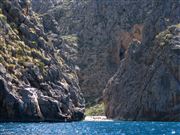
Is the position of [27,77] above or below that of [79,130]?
above

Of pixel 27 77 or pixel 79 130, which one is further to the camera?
pixel 27 77

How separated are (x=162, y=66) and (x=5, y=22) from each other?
207 feet

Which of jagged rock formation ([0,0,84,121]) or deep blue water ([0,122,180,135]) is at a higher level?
jagged rock formation ([0,0,84,121])

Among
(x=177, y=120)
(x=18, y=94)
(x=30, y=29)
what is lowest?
(x=177, y=120)

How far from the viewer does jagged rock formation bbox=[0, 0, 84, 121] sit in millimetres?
157250

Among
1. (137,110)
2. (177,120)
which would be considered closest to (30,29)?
(137,110)

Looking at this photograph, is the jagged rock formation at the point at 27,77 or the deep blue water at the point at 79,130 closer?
the deep blue water at the point at 79,130

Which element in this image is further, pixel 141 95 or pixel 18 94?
pixel 141 95

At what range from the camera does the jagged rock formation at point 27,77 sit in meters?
157

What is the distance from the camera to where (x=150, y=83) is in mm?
193125

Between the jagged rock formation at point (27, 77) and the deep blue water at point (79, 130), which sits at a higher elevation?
the jagged rock formation at point (27, 77)

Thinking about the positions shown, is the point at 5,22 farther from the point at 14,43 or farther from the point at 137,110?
the point at 137,110

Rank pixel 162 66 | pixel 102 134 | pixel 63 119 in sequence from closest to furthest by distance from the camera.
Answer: pixel 102 134 < pixel 63 119 < pixel 162 66

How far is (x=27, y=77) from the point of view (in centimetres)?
17312
